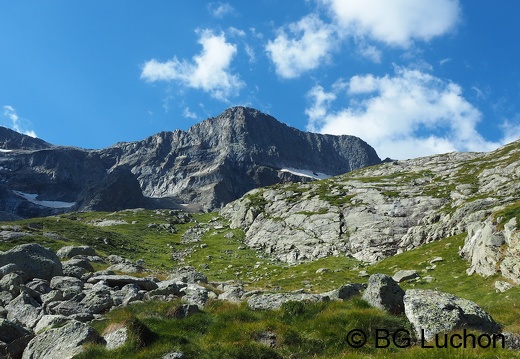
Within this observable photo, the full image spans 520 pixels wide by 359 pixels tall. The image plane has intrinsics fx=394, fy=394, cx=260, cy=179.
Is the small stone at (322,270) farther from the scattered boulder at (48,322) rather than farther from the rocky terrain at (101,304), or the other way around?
the scattered boulder at (48,322)

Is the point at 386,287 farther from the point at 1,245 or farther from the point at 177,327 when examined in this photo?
the point at 1,245

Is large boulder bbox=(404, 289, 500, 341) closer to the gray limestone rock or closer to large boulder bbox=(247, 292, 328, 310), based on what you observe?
large boulder bbox=(247, 292, 328, 310)

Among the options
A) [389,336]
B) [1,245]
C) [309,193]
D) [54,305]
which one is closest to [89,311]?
[54,305]

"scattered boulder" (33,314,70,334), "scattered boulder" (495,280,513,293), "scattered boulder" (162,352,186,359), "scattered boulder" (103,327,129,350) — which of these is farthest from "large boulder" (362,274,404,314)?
"scattered boulder" (495,280,513,293)

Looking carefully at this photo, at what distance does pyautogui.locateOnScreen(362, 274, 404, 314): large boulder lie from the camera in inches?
658

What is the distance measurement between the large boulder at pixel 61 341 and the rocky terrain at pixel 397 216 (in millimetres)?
40295

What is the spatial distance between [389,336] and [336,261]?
2774 inches

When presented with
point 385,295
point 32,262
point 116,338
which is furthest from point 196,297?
point 32,262

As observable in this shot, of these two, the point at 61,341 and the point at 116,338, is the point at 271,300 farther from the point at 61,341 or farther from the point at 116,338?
the point at 61,341

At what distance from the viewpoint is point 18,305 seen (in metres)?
20.4

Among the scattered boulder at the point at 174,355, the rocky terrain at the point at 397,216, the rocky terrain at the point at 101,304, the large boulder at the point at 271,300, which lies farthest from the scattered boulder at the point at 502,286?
the scattered boulder at the point at 174,355

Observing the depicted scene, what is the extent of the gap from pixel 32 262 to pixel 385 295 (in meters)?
24.2

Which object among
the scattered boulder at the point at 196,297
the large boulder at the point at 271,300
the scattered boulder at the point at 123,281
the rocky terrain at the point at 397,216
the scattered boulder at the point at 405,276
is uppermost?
the rocky terrain at the point at 397,216

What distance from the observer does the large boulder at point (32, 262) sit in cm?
2752
